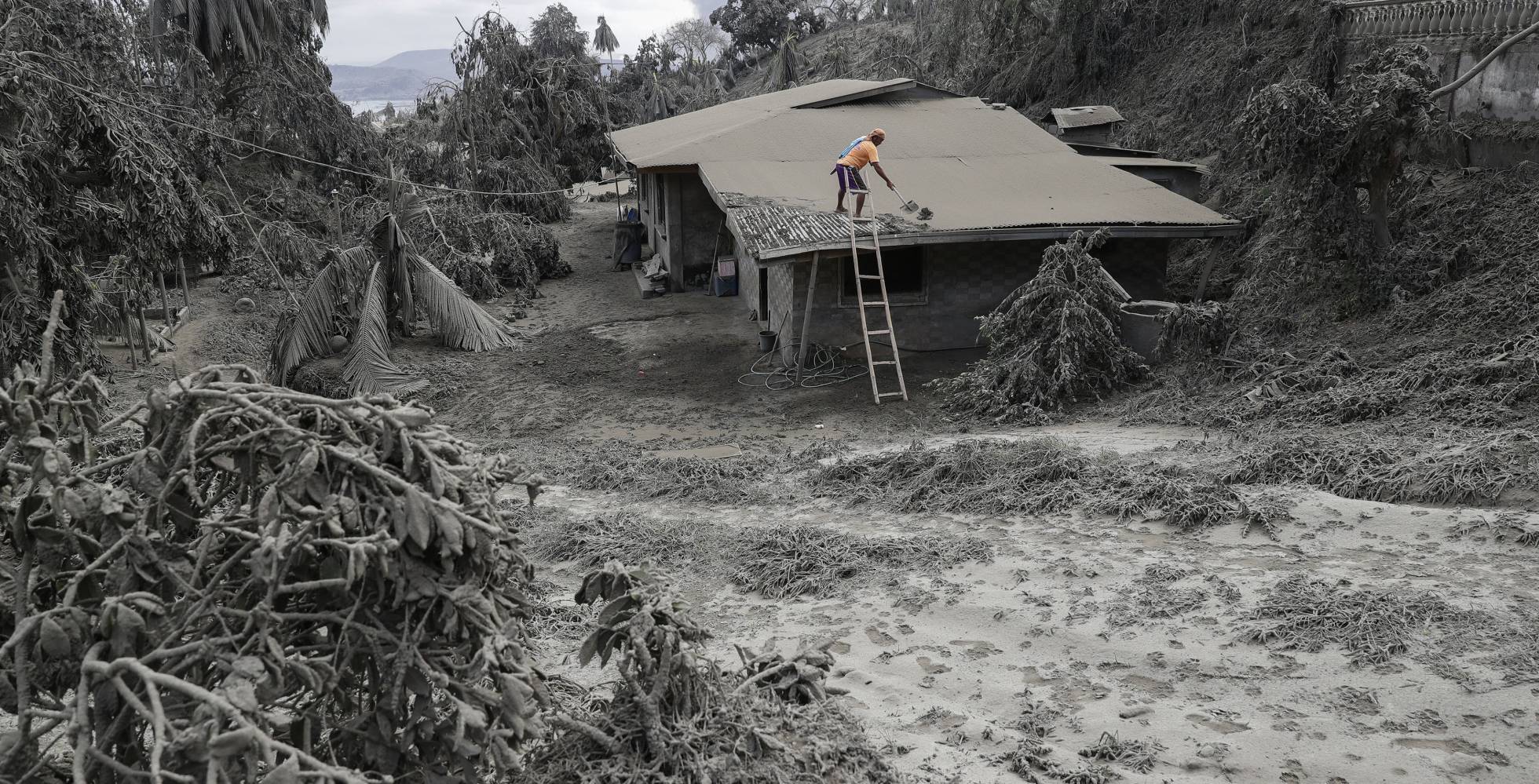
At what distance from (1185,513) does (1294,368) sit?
439cm

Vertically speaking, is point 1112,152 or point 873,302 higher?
point 1112,152

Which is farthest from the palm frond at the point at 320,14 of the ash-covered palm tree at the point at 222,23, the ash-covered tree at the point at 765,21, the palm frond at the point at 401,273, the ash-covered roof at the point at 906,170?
the ash-covered tree at the point at 765,21

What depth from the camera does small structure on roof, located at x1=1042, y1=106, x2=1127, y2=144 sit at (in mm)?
20891

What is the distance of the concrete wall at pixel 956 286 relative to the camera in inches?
587

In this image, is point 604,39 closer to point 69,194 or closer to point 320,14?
point 320,14

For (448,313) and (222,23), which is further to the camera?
(222,23)

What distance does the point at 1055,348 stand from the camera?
12.0 metres

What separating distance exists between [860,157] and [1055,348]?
12.9 ft

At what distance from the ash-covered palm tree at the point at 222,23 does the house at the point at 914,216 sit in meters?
11.7

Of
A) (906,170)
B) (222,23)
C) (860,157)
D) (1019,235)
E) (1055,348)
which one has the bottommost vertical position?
(1055,348)

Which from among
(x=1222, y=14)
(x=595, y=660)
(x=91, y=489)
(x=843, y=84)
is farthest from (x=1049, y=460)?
(x=1222, y=14)

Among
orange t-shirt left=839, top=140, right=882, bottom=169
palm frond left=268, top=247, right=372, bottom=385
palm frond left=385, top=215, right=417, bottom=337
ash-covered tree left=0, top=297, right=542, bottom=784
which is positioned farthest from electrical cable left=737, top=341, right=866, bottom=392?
ash-covered tree left=0, top=297, right=542, bottom=784

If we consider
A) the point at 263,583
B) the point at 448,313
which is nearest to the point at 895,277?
the point at 448,313

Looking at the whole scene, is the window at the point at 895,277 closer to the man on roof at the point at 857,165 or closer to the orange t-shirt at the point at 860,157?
the man on roof at the point at 857,165
